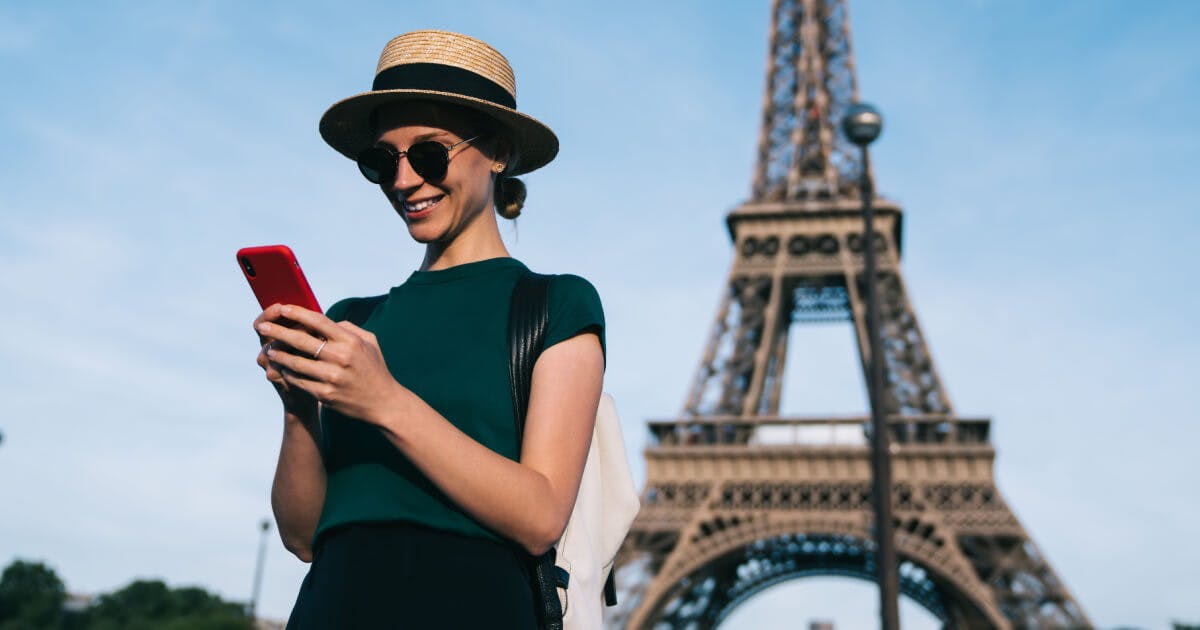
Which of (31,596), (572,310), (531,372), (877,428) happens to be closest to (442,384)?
(531,372)

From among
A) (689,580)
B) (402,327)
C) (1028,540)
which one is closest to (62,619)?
(689,580)

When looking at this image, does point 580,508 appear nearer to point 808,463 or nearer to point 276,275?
point 276,275

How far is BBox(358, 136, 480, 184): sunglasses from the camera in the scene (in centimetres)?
250

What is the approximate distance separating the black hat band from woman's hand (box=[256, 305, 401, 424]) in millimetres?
707

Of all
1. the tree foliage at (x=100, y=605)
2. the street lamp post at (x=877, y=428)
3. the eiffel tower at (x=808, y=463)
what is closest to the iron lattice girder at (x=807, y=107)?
the eiffel tower at (x=808, y=463)

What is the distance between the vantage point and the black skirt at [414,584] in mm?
2125

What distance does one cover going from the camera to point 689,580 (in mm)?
34219

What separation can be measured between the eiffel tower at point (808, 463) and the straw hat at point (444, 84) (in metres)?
30.5

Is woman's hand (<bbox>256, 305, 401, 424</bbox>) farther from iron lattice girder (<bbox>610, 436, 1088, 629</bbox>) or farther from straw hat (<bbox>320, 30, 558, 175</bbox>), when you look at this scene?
iron lattice girder (<bbox>610, 436, 1088, 629</bbox>)

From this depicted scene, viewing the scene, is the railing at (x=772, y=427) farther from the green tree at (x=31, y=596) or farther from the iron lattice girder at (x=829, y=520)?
the green tree at (x=31, y=596)

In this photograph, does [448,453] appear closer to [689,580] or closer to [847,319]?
[689,580]

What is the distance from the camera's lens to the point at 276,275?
2.11 meters

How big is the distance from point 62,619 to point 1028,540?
68.5m

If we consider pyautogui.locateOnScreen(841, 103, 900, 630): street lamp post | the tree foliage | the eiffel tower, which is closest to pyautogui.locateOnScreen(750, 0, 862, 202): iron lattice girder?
the eiffel tower
